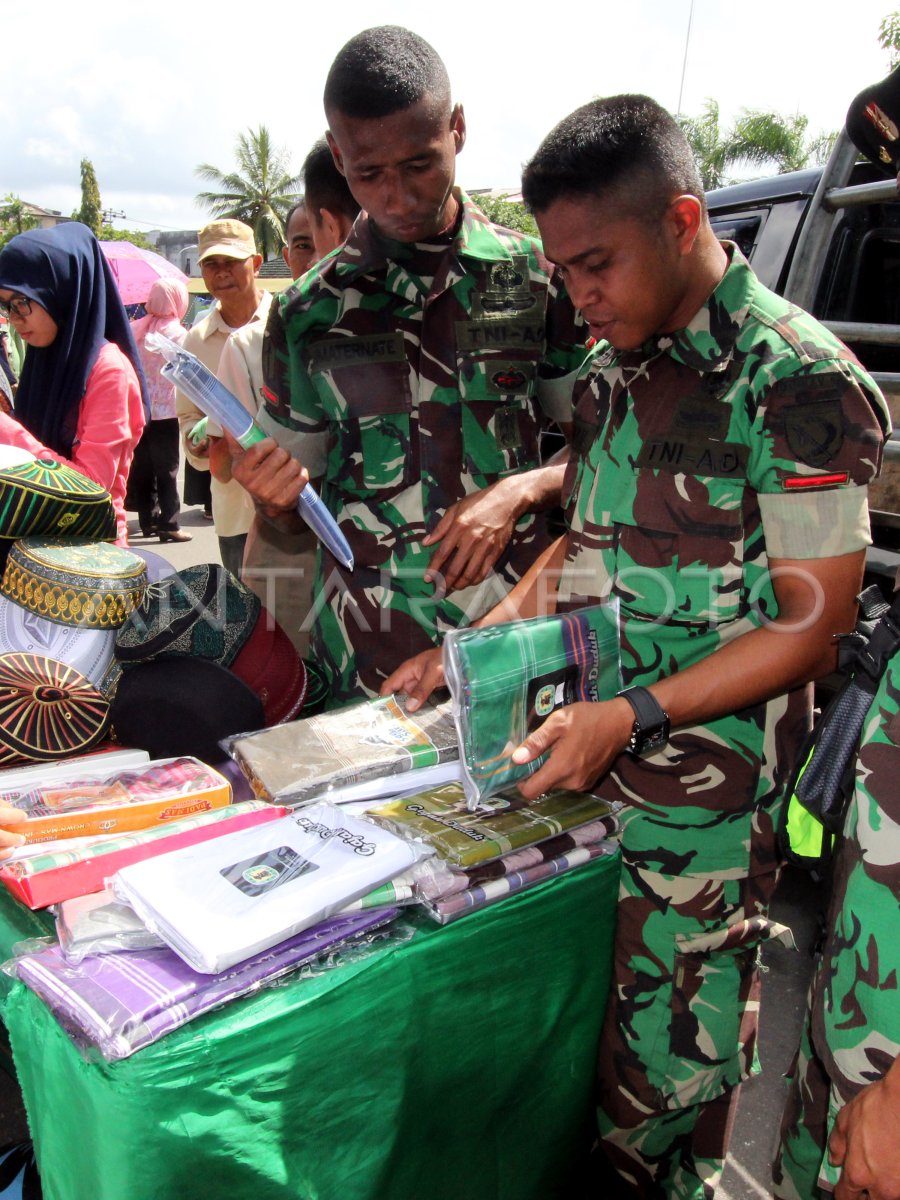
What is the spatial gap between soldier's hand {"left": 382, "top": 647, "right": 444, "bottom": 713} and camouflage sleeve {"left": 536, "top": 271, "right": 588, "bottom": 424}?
65 centimetres

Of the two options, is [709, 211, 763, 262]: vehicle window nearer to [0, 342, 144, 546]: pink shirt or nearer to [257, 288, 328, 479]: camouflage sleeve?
[257, 288, 328, 479]: camouflage sleeve

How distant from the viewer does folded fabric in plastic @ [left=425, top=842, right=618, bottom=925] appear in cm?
115

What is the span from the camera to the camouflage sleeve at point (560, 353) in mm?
1849

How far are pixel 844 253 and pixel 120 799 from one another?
266 cm

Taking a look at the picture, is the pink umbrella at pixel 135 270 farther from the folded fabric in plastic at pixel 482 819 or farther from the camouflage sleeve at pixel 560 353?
the folded fabric in plastic at pixel 482 819

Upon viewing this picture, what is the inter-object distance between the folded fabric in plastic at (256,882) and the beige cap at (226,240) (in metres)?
3.22

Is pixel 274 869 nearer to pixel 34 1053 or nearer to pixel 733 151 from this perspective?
pixel 34 1053

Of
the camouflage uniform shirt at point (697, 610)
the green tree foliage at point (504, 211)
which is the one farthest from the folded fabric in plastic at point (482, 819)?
the green tree foliage at point (504, 211)

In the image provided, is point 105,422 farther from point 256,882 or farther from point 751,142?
point 751,142

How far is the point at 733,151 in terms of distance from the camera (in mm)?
25453

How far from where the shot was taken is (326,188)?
2.50 m

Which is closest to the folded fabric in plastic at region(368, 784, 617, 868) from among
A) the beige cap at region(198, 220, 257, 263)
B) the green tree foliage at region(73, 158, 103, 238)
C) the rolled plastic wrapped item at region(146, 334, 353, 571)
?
the rolled plastic wrapped item at region(146, 334, 353, 571)

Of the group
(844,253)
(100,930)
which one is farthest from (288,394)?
(844,253)

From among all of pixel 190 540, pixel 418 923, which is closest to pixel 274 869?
pixel 418 923
